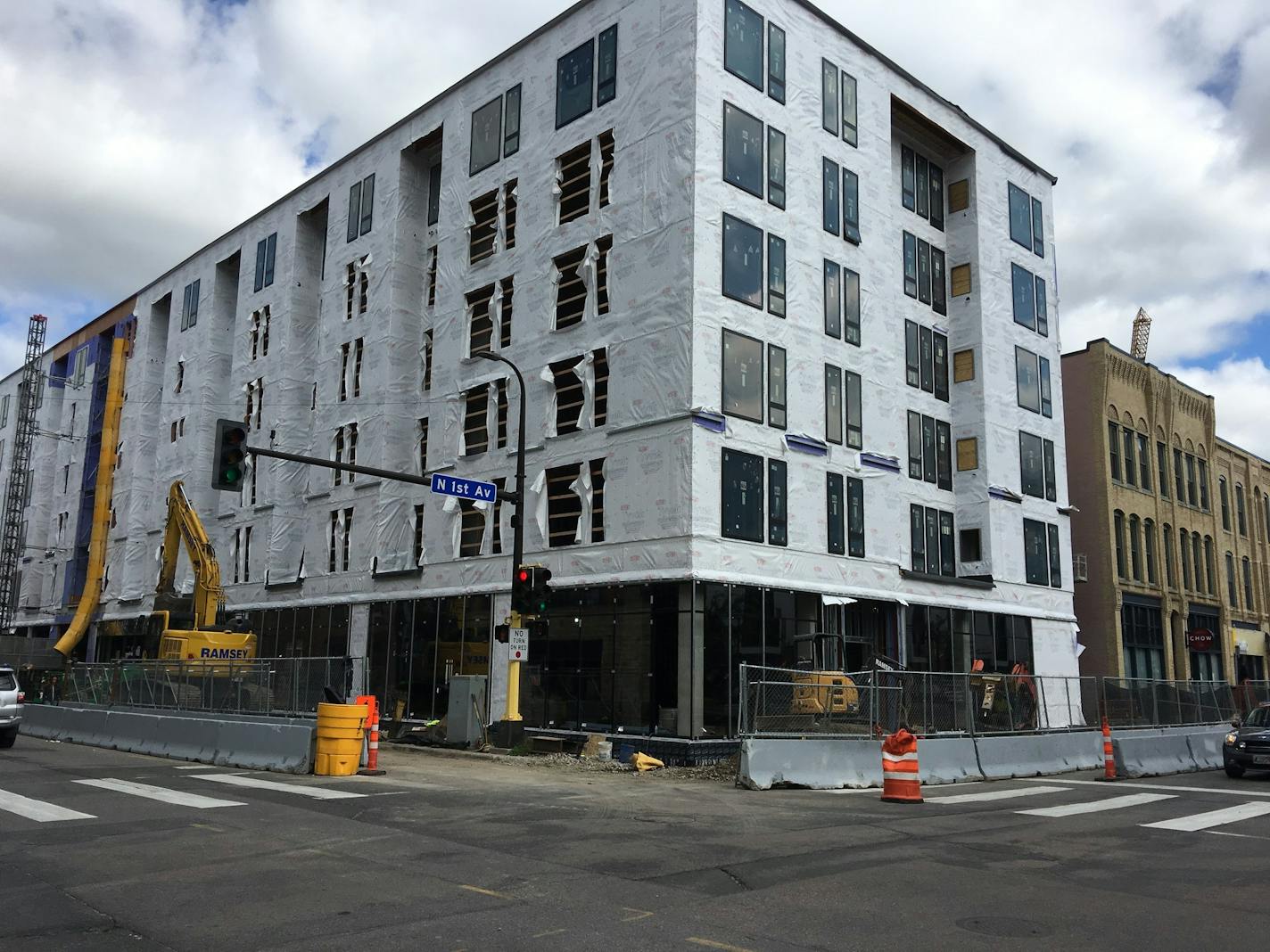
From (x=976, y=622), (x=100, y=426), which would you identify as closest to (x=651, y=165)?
(x=976, y=622)

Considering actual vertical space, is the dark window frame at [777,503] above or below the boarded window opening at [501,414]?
below

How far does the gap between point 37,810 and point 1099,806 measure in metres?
14.2

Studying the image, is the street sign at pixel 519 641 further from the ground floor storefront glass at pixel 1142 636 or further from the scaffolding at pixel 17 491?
the scaffolding at pixel 17 491

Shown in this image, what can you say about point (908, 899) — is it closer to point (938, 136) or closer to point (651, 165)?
point (651, 165)

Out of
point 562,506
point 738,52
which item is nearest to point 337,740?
point 562,506

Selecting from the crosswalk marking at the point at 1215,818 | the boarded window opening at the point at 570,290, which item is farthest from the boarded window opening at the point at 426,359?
the crosswalk marking at the point at 1215,818

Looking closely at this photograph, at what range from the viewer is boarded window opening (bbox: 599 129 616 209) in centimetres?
2892

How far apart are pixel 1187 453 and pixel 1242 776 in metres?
31.0

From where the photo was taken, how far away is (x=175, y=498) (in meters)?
37.2

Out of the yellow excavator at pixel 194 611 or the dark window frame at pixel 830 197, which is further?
the yellow excavator at pixel 194 611

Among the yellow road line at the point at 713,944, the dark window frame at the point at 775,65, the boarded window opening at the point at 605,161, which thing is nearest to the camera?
the yellow road line at the point at 713,944

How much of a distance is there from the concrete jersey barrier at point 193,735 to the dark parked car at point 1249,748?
17569 millimetres

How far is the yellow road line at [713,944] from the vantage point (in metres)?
6.74

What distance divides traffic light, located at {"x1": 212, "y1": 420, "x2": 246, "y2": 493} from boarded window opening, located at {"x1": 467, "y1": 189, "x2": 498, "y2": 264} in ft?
54.4
